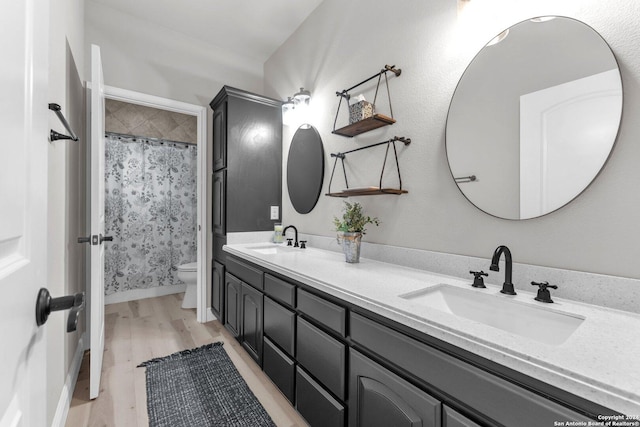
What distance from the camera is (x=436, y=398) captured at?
82 centimetres

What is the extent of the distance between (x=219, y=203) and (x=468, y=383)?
98.0 inches

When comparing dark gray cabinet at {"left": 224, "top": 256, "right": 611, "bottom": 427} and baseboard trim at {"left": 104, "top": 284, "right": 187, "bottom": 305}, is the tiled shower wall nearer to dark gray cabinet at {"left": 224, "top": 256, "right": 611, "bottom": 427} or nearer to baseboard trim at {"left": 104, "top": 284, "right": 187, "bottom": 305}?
baseboard trim at {"left": 104, "top": 284, "right": 187, "bottom": 305}

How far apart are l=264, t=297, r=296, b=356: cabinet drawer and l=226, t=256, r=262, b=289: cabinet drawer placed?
0.55 ft

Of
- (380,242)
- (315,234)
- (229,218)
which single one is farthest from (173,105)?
(380,242)

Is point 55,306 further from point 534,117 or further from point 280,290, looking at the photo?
point 534,117

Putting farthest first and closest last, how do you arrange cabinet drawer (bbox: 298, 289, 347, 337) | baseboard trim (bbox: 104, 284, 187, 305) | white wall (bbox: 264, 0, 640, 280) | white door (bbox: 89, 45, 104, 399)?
1. baseboard trim (bbox: 104, 284, 187, 305)
2. white door (bbox: 89, 45, 104, 399)
3. cabinet drawer (bbox: 298, 289, 347, 337)
4. white wall (bbox: 264, 0, 640, 280)

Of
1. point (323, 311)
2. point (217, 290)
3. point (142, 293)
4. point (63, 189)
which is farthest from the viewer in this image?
point (142, 293)

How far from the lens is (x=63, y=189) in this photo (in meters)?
1.62

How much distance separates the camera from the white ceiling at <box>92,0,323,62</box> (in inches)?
95.8

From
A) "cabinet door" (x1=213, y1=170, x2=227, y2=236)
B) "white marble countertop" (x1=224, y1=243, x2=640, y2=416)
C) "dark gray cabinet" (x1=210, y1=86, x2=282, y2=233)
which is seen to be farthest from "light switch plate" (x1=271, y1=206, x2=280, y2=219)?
"white marble countertop" (x1=224, y1=243, x2=640, y2=416)

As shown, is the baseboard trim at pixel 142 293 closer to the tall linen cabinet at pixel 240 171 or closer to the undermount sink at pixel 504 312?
the tall linen cabinet at pixel 240 171

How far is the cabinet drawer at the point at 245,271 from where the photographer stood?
1902 millimetres

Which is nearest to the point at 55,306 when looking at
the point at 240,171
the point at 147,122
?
the point at 240,171

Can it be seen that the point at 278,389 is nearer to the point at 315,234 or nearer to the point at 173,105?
the point at 315,234
